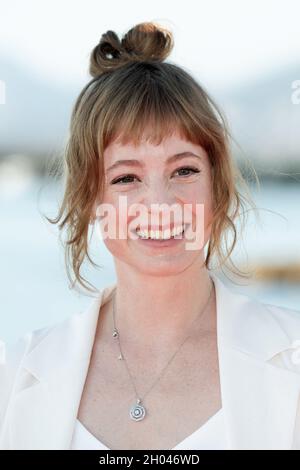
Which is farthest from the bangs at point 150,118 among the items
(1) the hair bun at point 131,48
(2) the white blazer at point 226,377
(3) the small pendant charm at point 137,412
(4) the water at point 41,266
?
(4) the water at point 41,266

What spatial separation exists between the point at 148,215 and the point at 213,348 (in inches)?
18.1

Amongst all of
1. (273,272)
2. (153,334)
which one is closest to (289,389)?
(153,334)

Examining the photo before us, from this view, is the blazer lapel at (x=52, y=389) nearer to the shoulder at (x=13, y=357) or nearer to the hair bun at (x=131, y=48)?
the shoulder at (x=13, y=357)

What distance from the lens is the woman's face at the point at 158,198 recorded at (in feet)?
7.38

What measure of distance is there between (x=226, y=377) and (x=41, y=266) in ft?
25.1

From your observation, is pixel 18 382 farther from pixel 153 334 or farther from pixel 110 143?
pixel 110 143

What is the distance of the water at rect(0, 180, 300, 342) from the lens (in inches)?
257

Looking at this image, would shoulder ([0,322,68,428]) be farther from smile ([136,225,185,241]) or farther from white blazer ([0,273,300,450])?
smile ([136,225,185,241])

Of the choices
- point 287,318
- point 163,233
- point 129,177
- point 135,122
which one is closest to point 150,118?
point 135,122

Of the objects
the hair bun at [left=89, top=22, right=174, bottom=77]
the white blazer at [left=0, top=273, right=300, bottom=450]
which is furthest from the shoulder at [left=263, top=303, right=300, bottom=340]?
the hair bun at [left=89, top=22, right=174, bottom=77]

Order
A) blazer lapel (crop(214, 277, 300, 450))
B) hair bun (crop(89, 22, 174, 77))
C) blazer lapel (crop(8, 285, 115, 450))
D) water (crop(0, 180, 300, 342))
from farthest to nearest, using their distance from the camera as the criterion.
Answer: water (crop(0, 180, 300, 342)) → hair bun (crop(89, 22, 174, 77)) → blazer lapel (crop(8, 285, 115, 450)) → blazer lapel (crop(214, 277, 300, 450))

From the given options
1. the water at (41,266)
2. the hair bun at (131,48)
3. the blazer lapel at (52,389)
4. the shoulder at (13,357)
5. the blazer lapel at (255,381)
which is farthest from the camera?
the water at (41,266)

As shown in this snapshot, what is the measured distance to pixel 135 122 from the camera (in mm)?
2271

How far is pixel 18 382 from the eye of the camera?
7.70 feet
